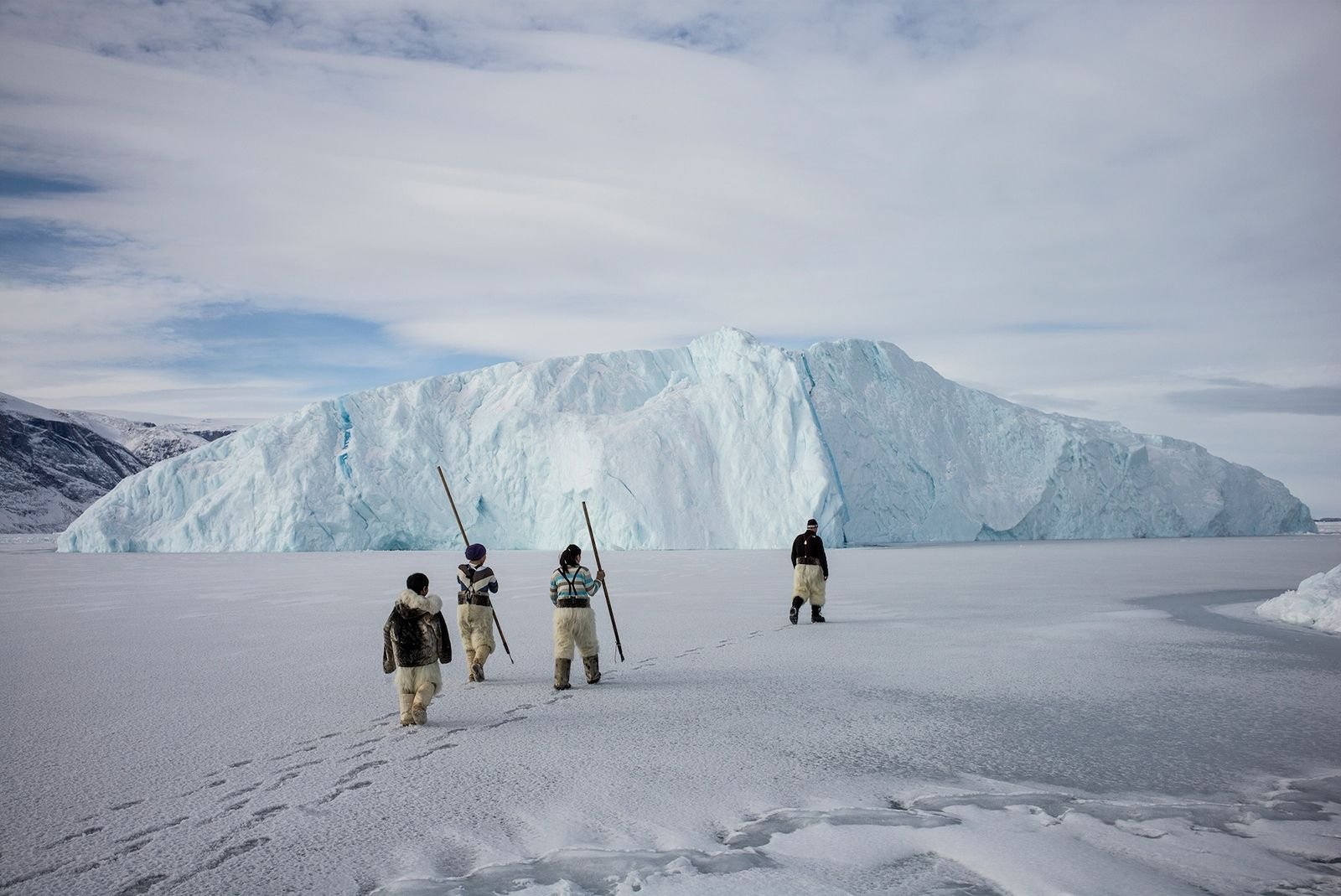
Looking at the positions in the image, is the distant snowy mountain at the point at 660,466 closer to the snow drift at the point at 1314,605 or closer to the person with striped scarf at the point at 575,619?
the snow drift at the point at 1314,605

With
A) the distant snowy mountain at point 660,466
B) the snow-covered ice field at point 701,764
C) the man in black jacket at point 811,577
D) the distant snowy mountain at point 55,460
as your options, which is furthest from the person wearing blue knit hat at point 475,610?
the distant snowy mountain at point 55,460

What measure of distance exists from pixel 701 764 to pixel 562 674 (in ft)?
7.08

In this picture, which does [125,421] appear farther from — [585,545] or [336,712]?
[336,712]

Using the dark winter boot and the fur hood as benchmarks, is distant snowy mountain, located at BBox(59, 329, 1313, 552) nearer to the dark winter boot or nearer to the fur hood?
the dark winter boot

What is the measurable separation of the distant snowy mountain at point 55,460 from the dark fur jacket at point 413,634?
100 m

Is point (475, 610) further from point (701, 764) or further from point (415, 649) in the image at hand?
point (701, 764)

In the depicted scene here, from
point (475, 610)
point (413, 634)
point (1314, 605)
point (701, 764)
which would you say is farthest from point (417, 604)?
point (1314, 605)

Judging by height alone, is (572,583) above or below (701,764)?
above

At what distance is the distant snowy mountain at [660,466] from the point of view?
30.1 metres

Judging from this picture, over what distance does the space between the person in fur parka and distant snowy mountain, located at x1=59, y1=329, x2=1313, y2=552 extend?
2343 centimetres

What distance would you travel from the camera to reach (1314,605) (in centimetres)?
946

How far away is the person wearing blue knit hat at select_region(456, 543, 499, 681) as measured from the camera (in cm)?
646

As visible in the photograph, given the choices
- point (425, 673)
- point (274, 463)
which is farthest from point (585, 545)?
point (425, 673)

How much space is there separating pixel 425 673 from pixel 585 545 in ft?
82.8
